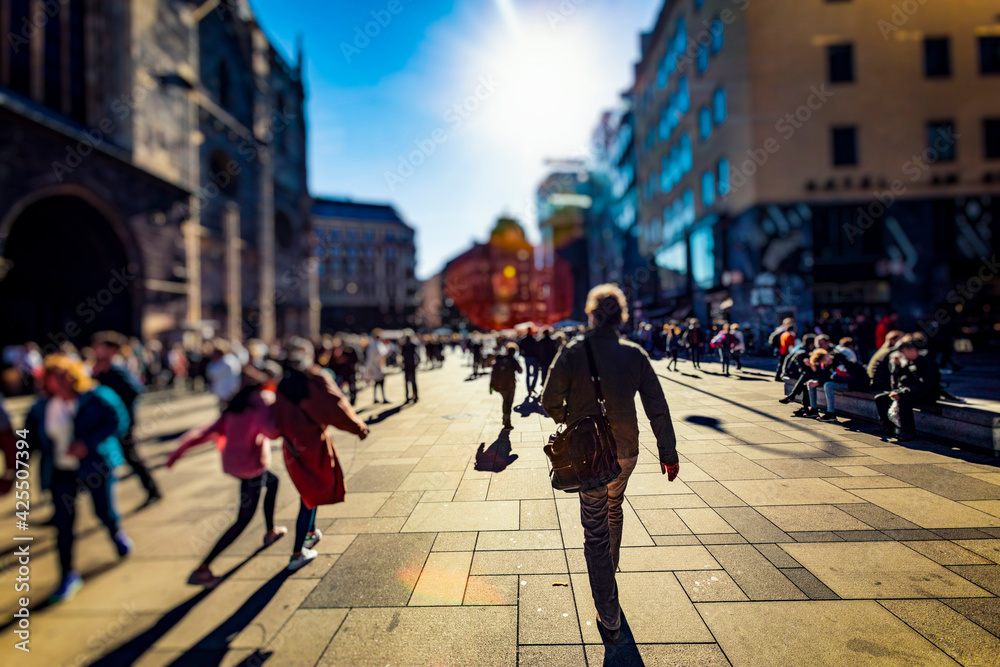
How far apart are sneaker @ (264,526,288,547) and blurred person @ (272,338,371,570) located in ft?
1.22

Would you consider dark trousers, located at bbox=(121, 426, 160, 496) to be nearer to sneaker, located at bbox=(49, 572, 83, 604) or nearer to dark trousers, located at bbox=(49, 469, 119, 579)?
dark trousers, located at bbox=(49, 469, 119, 579)

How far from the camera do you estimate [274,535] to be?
3379 mm

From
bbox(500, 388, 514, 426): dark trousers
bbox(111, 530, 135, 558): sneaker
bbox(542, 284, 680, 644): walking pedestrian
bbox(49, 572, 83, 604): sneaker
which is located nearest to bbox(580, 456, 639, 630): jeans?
bbox(542, 284, 680, 644): walking pedestrian

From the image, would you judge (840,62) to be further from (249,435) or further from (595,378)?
(249,435)

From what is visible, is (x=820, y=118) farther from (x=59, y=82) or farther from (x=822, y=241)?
(x=59, y=82)

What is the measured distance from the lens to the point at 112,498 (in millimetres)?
2568

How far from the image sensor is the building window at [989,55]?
3363 millimetres

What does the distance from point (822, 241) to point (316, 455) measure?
5753mm

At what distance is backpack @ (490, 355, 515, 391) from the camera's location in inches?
138

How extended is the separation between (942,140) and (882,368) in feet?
14.0
